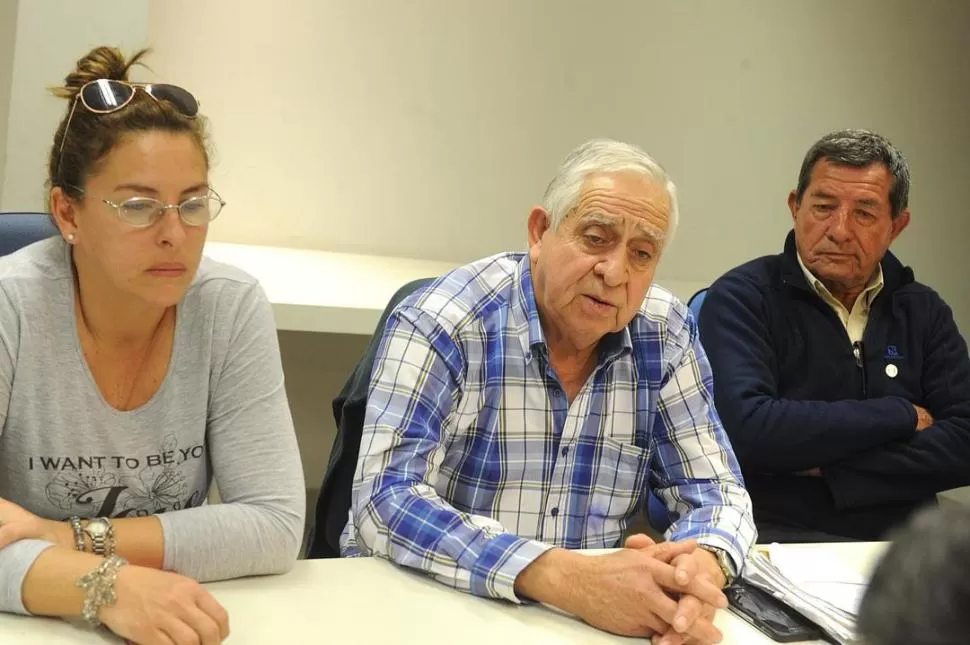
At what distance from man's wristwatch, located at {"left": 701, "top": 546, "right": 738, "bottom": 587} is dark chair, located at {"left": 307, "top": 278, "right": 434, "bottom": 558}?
604 mm

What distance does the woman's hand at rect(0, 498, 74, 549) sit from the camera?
115 centimetres

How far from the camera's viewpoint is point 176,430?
54.8 inches

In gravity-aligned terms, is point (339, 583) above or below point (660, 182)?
below

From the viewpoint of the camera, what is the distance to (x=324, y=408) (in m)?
3.36

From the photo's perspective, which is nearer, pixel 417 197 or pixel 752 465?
pixel 752 465

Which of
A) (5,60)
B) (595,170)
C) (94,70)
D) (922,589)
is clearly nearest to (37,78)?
(5,60)

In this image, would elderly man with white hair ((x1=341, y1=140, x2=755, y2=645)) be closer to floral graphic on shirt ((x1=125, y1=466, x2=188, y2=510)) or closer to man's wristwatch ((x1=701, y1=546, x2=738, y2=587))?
man's wristwatch ((x1=701, y1=546, x2=738, y2=587))

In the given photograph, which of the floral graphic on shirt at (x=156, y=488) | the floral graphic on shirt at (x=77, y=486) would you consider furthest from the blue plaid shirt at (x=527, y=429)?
the floral graphic on shirt at (x=77, y=486)

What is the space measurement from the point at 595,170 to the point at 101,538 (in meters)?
0.96

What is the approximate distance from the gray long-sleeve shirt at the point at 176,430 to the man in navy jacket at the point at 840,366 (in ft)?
3.81

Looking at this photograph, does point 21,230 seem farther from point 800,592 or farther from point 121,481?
point 800,592

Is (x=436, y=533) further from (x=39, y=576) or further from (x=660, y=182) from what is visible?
(x=660, y=182)

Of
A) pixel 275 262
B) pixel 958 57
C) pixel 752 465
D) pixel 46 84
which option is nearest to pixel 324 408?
pixel 275 262

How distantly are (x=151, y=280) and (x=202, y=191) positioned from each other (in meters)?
0.15
